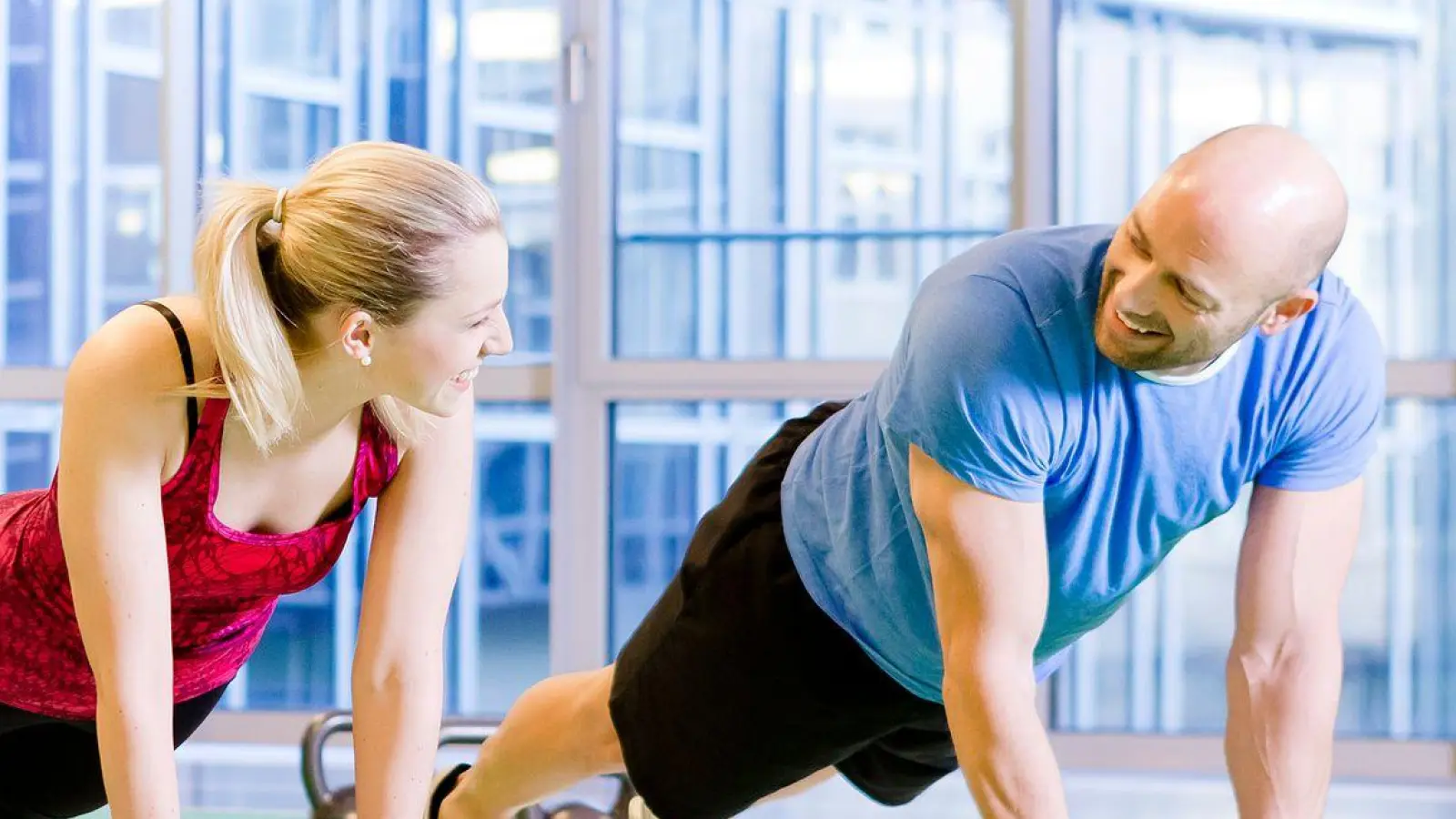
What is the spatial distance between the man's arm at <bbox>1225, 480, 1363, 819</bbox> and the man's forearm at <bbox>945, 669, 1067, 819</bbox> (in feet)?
0.82

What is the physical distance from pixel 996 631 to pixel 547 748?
72 centimetres

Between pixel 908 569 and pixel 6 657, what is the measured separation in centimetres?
98

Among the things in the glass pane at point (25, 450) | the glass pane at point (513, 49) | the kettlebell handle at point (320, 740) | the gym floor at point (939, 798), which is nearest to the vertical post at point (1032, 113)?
the gym floor at point (939, 798)

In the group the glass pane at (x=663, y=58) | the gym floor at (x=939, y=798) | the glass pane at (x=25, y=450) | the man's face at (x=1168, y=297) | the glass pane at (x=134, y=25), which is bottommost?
the gym floor at (x=939, y=798)

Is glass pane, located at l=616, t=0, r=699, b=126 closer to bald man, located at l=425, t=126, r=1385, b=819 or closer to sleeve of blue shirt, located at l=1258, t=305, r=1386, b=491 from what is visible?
bald man, located at l=425, t=126, r=1385, b=819

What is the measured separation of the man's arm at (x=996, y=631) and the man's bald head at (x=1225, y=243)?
0.20 meters

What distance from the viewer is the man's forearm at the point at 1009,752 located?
1361 mm

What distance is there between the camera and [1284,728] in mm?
1494

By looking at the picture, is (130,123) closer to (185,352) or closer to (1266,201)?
(185,352)

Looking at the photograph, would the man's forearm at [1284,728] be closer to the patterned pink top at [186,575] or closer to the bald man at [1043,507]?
the bald man at [1043,507]

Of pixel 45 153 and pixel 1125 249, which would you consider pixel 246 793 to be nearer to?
pixel 45 153

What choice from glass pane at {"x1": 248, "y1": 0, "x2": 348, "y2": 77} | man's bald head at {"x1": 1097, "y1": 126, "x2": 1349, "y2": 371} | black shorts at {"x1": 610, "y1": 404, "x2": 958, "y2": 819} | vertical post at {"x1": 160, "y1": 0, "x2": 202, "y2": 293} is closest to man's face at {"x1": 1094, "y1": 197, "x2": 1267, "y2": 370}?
man's bald head at {"x1": 1097, "y1": 126, "x2": 1349, "y2": 371}

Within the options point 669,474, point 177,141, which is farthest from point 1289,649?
point 177,141

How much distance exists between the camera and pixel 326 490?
1.61m
